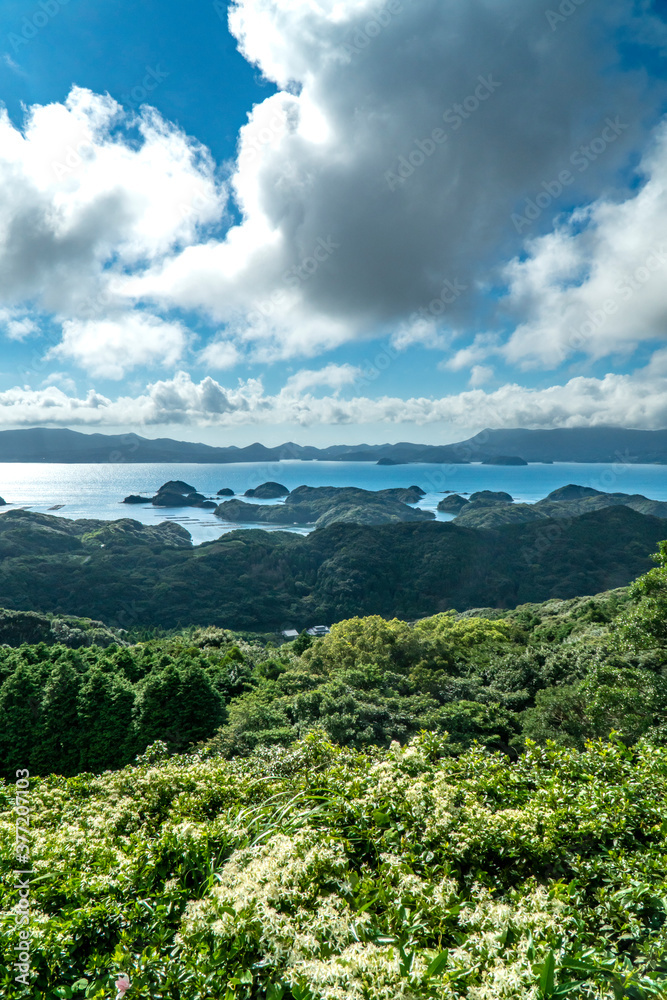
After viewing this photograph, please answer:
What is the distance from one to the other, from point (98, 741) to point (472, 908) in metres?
20.3

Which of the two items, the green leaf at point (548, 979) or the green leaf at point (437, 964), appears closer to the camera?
the green leaf at point (548, 979)

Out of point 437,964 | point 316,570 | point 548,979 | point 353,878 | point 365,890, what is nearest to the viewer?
point 548,979

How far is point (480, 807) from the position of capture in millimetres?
3758

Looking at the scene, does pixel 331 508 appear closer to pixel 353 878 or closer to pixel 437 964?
pixel 353 878

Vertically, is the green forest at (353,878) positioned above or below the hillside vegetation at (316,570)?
above

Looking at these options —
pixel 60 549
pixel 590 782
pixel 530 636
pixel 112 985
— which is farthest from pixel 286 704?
pixel 60 549

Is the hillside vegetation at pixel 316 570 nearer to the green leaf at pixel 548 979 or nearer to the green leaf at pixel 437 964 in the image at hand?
the green leaf at pixel 437 964

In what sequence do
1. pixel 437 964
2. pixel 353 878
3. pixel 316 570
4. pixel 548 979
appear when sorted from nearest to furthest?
pixel 548 979, pixel 437 964, pixel 353 878, pixel 316 570

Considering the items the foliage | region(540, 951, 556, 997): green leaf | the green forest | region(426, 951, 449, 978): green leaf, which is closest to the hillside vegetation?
the green forest

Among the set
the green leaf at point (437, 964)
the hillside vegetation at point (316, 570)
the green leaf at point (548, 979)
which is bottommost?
the hillside vegetation at point (316, 570)

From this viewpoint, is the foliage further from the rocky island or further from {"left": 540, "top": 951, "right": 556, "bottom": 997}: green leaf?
the rocky island

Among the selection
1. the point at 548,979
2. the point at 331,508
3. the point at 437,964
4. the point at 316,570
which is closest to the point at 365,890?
the point at 437,964

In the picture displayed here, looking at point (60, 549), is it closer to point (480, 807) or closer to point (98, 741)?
point (98, 741)

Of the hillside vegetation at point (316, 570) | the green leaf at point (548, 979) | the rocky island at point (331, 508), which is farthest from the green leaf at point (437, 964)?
the rocky island at point (331, 508)
